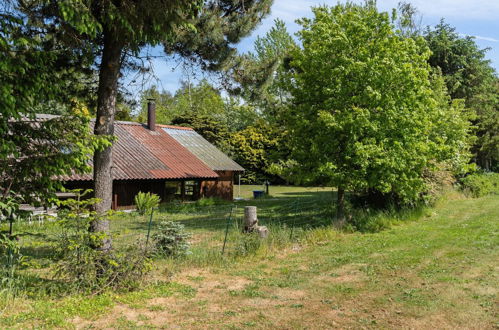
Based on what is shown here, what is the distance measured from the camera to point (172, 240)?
32.9ft

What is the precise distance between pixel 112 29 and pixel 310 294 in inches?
245

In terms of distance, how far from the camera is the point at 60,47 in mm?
9266

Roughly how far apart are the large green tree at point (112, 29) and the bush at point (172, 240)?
204cm

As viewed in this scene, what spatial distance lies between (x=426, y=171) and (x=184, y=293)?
1478 centimetres

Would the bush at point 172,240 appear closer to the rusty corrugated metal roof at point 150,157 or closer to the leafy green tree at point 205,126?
the rusty corrugated metal roof at point 150,157

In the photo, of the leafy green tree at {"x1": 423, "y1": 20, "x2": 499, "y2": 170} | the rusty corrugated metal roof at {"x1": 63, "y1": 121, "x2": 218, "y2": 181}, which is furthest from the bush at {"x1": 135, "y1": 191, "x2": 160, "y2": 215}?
the leafy green tree at {"x1": 423, "y1": 20, "x2": 499, "y2": 170}

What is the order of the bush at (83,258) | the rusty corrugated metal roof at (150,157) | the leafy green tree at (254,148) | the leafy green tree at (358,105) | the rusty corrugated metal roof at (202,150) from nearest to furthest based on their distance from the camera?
the bush at (83,258) → the leafy green tree at (358,105) → the rusty corrugated metal roof at (150,157) → the rusty corrugated metal roof at (202,150) → the leafy green tree at (254,148)

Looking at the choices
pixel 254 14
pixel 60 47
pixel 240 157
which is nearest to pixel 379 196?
pixel 254 14

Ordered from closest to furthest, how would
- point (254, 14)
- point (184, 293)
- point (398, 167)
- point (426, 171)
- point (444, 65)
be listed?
1. point (184, 293)
2. point (254, 14)
3. point (398, 167)
4. point (426, 171)
5. point (444, 65)

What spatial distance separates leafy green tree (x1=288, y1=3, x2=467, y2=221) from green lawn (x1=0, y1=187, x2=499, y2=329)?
3016 mm

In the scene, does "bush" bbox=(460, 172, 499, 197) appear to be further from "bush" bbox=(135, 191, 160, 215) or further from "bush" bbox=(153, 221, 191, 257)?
"bush" bbox=(153, 221, 191, 257)

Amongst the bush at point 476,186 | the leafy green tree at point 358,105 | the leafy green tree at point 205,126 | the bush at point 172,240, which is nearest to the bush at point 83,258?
the bush at point 172,240

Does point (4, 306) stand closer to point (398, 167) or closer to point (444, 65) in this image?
point (398, 167)

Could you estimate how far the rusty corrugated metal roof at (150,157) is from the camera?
23.1 meters
